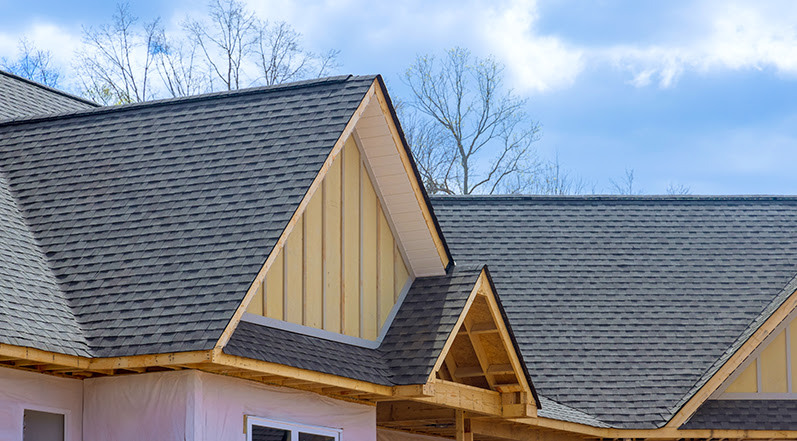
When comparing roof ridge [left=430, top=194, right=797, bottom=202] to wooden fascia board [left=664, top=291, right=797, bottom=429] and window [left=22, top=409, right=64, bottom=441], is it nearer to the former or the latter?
wooden fascia board [left=664, top=291, right=797, bottom=429]

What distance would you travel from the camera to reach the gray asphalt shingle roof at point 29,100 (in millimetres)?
16656

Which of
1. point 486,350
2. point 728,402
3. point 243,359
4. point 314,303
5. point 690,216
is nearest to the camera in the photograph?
point 243,359

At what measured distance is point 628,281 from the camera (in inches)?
818

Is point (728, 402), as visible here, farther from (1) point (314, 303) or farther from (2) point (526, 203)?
(1) point (314, 303)

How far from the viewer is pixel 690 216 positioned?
73.4 feet

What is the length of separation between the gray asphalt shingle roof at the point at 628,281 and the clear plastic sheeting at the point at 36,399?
846 centimetres

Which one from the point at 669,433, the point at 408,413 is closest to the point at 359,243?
the point at 408,413

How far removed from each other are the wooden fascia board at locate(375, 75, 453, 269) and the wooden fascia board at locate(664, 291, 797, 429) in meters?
5.05

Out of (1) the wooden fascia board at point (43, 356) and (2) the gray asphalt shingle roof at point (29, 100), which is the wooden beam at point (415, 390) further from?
(2) the gray asphalt shingle roof at point (29, 100)

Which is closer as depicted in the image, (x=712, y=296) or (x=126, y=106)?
(x=126, y=106)

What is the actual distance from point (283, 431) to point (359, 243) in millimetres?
3003

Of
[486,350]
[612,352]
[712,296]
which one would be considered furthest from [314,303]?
[712,296]

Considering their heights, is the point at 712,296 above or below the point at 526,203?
below

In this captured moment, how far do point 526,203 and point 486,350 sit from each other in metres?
8.45
